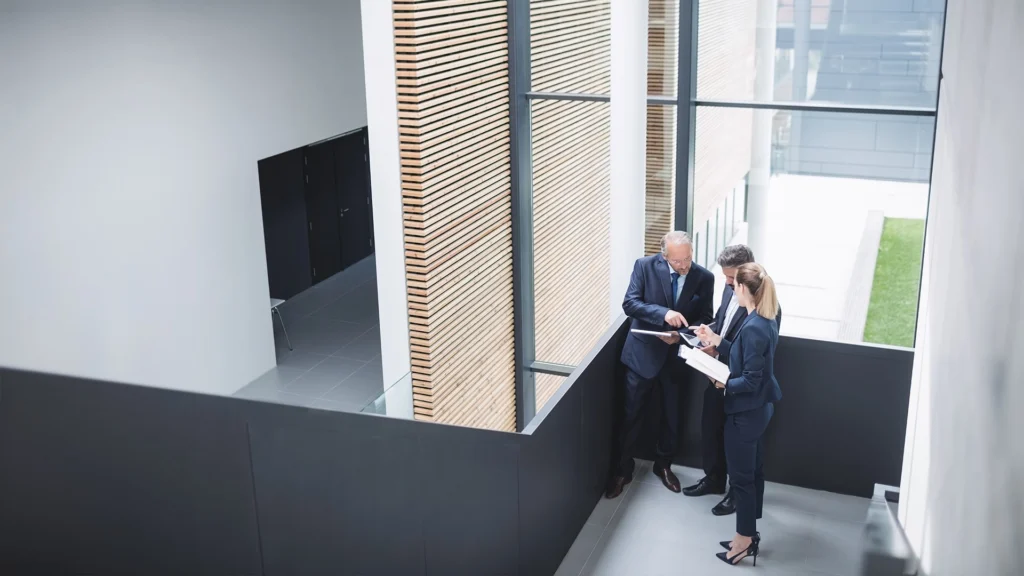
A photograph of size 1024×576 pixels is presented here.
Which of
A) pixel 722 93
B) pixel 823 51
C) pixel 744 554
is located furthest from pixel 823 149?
pixel 744 554

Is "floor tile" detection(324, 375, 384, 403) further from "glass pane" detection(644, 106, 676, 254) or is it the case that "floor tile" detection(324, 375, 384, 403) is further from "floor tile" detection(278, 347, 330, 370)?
"glass pane" detection(644, 106, 676, 254)

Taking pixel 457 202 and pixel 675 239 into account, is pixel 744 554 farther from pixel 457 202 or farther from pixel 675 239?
pixel 457 202

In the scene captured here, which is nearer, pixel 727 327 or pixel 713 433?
pixel 727 327

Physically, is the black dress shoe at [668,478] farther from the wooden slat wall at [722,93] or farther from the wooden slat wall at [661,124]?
the wooden slat wall at [722,93]

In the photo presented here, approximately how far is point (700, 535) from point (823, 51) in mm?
3971

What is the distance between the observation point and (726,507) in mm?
6180

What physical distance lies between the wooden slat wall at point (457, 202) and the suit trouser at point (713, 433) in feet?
10.5

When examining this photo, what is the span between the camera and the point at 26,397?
604 centimetres

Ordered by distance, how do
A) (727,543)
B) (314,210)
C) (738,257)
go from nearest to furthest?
(738,257)
(727,543)
(314,210)

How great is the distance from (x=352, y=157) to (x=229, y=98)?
5.39 meters

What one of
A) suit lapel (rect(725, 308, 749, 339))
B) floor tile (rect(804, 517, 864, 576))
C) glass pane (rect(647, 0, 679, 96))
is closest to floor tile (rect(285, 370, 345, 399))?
glass pane (rect(647, 0, 679, 96))

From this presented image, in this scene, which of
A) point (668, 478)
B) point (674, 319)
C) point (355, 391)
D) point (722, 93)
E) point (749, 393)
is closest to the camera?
point (749, 393)

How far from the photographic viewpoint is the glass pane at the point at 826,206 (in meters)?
7.42

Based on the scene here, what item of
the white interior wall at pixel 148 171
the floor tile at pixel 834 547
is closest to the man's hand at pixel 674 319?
the floor tile at pixel 834 547
